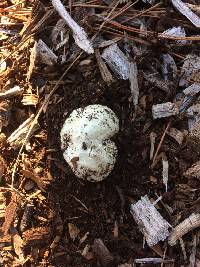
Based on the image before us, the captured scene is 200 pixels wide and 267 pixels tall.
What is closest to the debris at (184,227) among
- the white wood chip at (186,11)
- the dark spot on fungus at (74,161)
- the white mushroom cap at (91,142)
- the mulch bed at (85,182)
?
the mulch bed at (85,182)

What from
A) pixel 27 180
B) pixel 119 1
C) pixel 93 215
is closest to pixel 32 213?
pixel 27 180

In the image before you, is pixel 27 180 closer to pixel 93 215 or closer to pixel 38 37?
pixel 93 215

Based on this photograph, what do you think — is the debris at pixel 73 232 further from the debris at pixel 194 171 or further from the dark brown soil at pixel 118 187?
the debris at pixel 194 171

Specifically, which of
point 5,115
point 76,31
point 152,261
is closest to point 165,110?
point 76,31

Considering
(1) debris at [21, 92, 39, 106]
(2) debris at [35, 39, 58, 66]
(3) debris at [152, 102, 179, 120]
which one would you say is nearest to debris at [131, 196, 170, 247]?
(3) debris at [152, 102, 179, 120]

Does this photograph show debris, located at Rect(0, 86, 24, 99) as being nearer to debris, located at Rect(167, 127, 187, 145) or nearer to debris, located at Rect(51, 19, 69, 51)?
debris, located at Rect(51, 19, 69, 51)
